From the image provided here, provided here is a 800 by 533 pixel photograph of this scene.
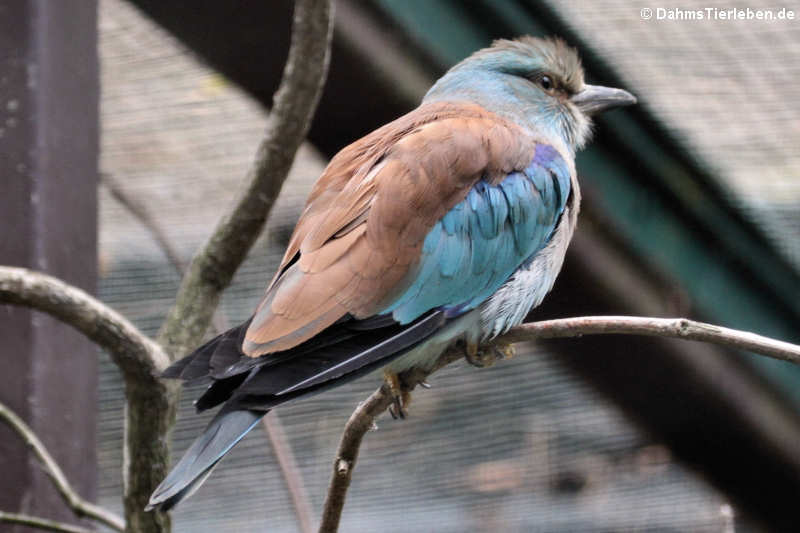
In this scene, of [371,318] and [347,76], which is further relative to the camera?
[347,76]

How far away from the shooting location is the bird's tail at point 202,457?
1843mm

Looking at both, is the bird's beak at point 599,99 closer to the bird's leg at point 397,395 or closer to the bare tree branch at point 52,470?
the bird's leg at point 397,395

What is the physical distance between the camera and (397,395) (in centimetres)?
244

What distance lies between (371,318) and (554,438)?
80.3 inches

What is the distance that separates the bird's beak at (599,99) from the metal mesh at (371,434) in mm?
1051

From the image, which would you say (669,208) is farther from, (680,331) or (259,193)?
(680,331)

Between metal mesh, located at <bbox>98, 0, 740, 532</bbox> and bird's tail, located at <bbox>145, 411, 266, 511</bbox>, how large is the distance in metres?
2.09

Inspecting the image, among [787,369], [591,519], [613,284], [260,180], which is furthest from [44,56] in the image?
[591,519]

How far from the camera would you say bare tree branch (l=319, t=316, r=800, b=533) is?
5.83 feet

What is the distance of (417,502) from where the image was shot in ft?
13.9

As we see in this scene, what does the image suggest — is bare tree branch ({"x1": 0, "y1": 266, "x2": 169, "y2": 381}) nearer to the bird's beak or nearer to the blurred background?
the blurred background

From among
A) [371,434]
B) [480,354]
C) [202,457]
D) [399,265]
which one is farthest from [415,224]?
[371,434]

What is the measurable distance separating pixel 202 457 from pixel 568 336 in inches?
23.9

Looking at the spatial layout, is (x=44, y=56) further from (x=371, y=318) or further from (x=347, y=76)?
(x=371, y=318)
